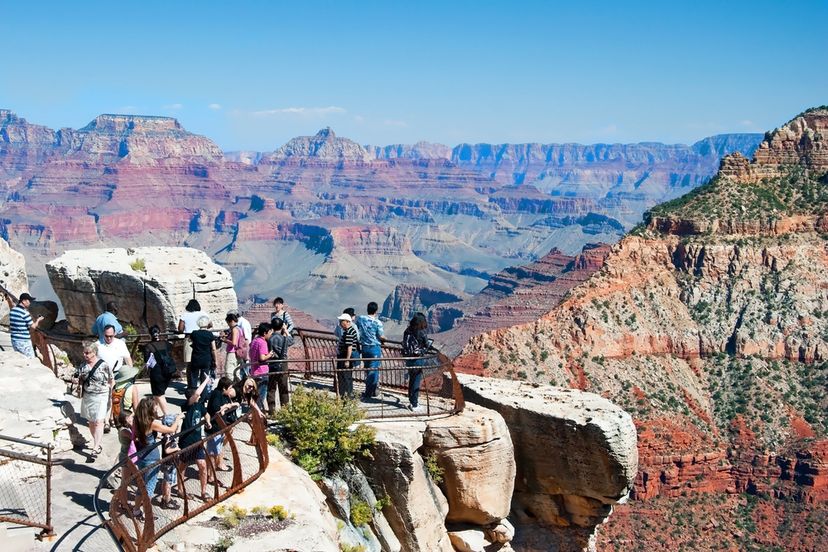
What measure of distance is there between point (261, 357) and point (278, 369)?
16.3 inches

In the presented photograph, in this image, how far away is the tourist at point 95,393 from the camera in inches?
554

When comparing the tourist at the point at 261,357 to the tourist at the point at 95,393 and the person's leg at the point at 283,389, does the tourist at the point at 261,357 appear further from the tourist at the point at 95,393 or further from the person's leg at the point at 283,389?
the tourist at the point at 95,393

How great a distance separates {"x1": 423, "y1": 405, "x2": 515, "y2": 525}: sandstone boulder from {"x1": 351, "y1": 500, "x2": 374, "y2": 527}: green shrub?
6.14 feet

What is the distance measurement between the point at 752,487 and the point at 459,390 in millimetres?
43822

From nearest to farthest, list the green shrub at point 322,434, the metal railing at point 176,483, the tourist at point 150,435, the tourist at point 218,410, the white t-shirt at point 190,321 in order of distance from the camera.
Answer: the metal railing at point 176,483 < the tourist at point 150,435 < the tourist at point 218,410 < the green shrub at point 322,434 < the white t-shirt at point 190,321

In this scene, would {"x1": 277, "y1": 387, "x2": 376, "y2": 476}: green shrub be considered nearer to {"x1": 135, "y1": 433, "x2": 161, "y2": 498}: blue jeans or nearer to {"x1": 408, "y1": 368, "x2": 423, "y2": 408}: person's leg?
{"x1": 408, "y1": 368, "x2": 423, "y2": 408}: person's leg

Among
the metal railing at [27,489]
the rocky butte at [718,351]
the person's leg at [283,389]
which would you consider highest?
the person's leg at [283,389]

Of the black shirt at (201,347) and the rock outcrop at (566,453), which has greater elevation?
the black shirt at (201,347)

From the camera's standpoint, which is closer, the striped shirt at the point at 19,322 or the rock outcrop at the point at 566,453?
the rock outcrop at the point at 566,453

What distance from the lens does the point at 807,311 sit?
2677 inches

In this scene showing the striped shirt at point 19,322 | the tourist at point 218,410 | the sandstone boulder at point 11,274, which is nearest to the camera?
the tourist at point 218,410

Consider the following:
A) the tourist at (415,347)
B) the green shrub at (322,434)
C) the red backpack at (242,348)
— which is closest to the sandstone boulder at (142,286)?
the red backpack at (242,348)

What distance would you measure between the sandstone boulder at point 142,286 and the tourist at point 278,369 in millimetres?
4664

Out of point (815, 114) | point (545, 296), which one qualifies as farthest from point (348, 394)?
point (545, 296)
